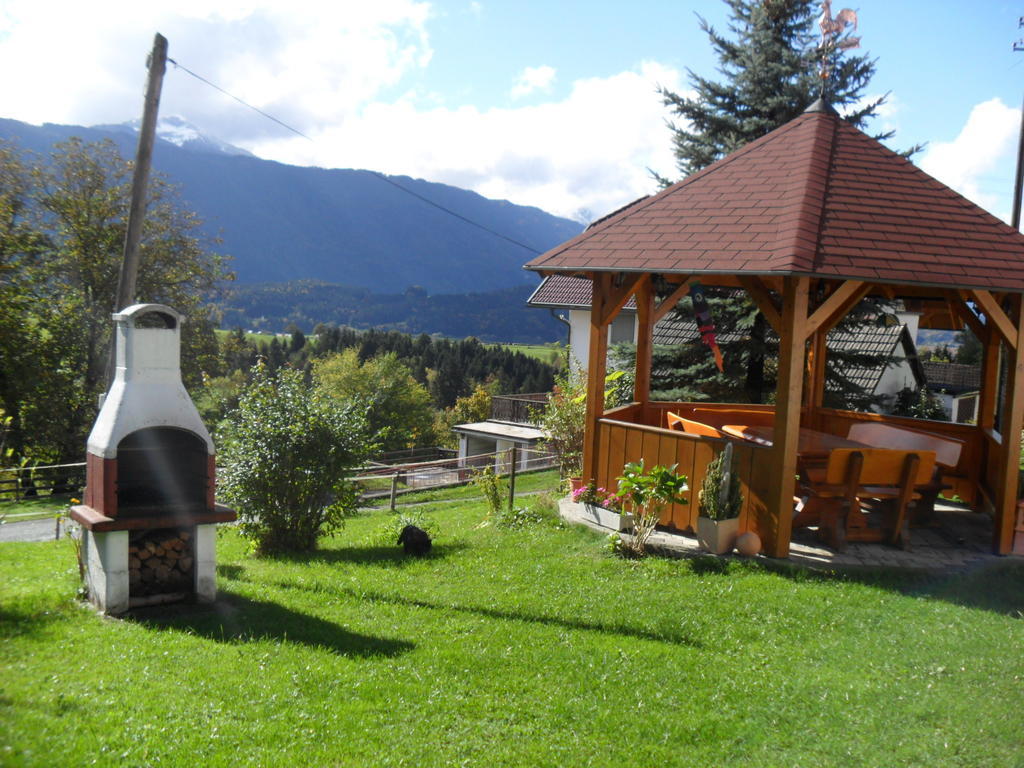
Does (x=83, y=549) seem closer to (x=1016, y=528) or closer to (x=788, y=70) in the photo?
(x=1016, y=528)

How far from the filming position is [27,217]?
26.2 m

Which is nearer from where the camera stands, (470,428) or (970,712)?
(970,712)

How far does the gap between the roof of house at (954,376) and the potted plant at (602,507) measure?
103 ft

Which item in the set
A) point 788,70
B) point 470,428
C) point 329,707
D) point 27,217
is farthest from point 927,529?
point 27,217

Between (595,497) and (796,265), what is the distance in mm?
3552

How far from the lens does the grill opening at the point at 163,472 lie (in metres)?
6.56

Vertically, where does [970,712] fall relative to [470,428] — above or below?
above

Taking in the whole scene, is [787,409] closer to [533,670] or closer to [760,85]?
[533,670]

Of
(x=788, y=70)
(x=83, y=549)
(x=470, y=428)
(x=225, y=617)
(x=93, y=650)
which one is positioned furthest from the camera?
(x=470, y=428)

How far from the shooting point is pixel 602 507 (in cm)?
916

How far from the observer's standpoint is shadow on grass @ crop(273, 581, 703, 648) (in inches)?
235

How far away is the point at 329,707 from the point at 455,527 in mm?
6659

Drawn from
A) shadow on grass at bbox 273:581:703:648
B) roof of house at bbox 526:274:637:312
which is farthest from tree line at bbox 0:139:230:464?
shadow on grass at bbox 273:581:703:648

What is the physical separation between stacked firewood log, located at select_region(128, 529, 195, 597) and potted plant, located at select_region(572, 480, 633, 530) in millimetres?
4271
